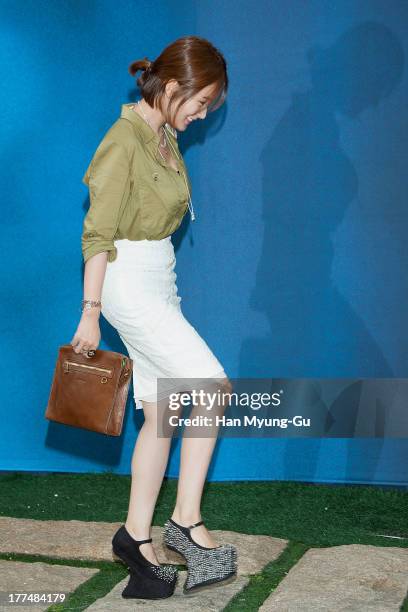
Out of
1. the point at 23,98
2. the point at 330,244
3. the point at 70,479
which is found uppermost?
the point at 23,98

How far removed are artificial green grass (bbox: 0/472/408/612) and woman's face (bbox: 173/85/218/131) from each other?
53.5 inches

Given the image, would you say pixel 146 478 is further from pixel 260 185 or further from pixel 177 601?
pixel 260 185

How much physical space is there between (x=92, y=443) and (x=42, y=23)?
178cm

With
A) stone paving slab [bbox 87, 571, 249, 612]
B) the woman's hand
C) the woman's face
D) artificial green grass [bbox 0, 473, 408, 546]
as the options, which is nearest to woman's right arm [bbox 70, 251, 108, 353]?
the woman's hand

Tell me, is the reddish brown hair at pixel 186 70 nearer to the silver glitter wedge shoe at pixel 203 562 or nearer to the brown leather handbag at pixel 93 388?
the brown leather handbag at pixel 93 388

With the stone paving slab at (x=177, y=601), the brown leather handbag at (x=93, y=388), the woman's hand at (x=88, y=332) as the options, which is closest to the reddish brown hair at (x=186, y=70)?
the woman's hand at (x=88, y=332)

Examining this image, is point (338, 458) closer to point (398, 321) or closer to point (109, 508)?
point (398, 321)

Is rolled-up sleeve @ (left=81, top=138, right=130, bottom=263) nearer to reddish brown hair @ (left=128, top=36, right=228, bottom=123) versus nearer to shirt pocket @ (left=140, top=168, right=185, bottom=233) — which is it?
shirt pocket @ (left=140, top=168, right=185, bottom=233)

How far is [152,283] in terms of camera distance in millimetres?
2543

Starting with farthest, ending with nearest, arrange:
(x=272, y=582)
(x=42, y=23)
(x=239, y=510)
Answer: (x=42, y=23) → (x=239, y=510) → (x=272, y=582)

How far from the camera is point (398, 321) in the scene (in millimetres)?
3775

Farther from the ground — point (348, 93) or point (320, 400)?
point (348, 93)

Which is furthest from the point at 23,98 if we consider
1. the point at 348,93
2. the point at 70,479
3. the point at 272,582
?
the point at 272,582

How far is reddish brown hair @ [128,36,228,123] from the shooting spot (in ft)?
8.03
